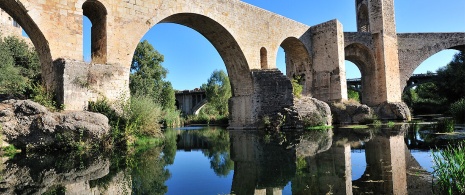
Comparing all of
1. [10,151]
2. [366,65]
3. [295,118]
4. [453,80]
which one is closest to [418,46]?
[453,80]

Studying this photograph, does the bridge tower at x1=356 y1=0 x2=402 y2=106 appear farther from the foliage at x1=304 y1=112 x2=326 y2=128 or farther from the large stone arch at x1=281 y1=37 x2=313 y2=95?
the foliage at x1=304 y1=112 x2=326 y2=128

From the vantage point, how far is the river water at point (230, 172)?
4180 mm

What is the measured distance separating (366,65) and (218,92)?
747 inches

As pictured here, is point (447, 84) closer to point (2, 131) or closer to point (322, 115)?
point (322, 115)

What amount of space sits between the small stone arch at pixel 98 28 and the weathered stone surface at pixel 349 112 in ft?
39.9

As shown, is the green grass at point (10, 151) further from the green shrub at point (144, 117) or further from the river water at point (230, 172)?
the green shrub at point (144, 117)

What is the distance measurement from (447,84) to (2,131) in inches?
1048

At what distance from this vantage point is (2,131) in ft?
23.8

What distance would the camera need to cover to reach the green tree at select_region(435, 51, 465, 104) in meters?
23.7

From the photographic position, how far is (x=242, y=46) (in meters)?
14.8

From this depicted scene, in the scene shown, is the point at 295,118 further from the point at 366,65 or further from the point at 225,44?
the point at 366,65

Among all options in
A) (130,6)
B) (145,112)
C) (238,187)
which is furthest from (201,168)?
(130,6)

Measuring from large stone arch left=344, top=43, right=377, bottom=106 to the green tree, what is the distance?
6.44 m

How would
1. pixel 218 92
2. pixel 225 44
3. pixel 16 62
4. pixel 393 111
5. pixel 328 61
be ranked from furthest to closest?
pixel 218 92 < pixel 16 62 < pixel 393 111 < pixel 328 61 < pixel 225 44
